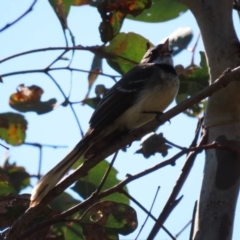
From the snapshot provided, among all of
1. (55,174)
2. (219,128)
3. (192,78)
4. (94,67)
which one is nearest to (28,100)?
(94,67)

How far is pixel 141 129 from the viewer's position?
2348 mm

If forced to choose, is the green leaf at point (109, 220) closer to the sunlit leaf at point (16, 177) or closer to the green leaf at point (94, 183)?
the green leaf at point (94, 183)

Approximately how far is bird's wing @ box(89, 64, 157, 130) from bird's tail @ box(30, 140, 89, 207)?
254 mm

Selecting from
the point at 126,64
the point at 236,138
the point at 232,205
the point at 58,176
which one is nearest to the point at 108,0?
the point at 126,64

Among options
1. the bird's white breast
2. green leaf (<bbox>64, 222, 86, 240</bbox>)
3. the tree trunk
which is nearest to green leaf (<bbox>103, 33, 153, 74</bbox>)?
the bird's white breast

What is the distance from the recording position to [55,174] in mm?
2719

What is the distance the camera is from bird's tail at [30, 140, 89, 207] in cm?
238

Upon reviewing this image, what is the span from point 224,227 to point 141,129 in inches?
22.1

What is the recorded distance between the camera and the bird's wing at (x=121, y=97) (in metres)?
3.21

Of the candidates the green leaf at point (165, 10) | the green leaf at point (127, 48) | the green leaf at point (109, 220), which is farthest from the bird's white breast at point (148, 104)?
the green leaf at point (109, 220)

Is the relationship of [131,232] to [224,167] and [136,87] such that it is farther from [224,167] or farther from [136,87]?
[136,87]

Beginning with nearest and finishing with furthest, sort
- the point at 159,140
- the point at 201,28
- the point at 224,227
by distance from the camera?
1. the point at 224,227
2. the point at 201,28
3. the point at 159,140

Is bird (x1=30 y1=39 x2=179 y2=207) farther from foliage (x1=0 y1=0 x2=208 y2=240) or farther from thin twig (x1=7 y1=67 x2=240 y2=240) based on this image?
thin twig (x1=7 y1=67 x2=240 y2=240)

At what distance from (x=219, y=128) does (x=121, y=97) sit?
126 cm
